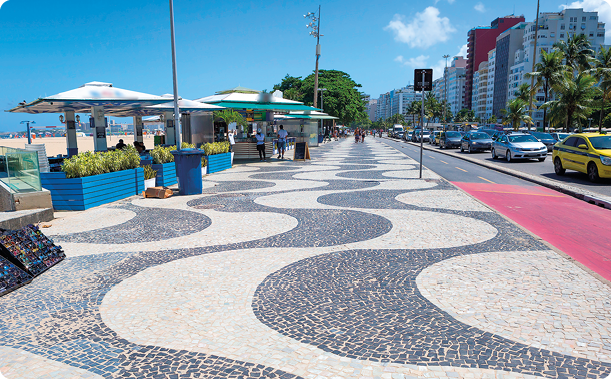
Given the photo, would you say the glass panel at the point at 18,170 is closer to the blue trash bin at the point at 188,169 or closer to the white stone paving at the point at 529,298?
the blue trash bin at the point at 188,169

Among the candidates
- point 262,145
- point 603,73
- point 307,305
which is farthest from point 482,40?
point 307,305

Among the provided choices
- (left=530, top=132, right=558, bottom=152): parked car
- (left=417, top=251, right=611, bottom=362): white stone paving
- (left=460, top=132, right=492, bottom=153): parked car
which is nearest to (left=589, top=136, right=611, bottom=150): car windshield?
(left=417, top=251, right=611, bottom=362): white stone paving

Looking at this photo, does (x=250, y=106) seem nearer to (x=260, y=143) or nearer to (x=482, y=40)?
(x=260, y=143)

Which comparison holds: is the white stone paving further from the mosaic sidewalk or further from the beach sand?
the beach sand

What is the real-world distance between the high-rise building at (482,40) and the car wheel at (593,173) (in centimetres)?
17046

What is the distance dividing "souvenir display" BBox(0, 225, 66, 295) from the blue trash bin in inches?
228

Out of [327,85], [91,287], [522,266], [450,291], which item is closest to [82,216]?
[91,287]

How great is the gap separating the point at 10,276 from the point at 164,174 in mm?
8196

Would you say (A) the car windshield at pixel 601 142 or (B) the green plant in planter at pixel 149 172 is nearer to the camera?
(B) the green plant in planter at pixel 149 172

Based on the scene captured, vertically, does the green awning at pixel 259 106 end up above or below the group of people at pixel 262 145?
above

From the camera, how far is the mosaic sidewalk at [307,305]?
10.4 feet

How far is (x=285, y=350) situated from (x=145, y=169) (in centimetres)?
992

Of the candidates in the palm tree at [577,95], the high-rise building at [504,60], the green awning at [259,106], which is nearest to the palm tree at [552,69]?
the palm tree at [577,95]

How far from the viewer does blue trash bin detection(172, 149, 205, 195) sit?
36.9ft
